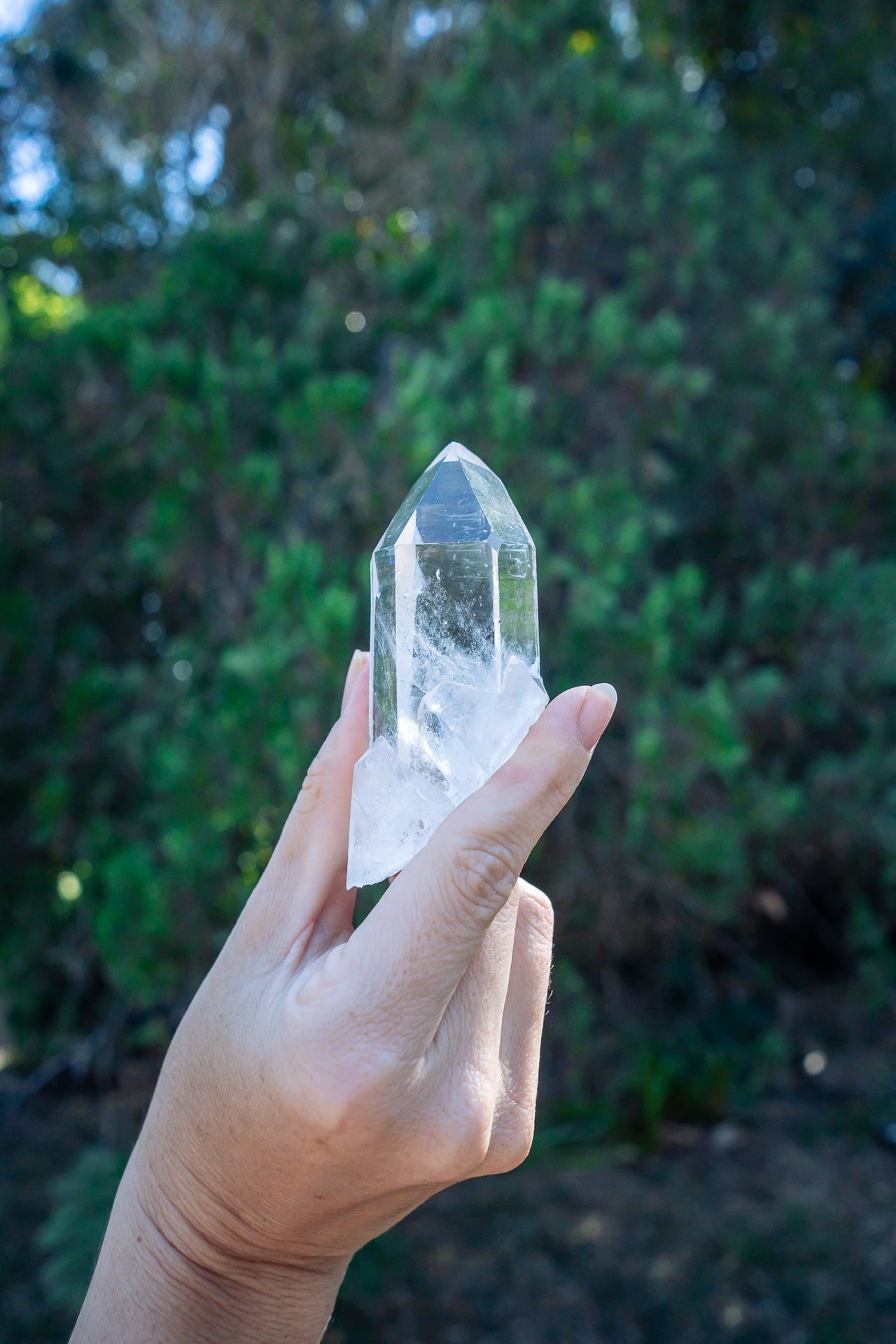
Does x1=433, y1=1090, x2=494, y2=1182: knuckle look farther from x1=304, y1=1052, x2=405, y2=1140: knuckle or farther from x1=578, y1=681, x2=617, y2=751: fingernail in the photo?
x1=578, y1=681, x2=617, y2=751: fingernail

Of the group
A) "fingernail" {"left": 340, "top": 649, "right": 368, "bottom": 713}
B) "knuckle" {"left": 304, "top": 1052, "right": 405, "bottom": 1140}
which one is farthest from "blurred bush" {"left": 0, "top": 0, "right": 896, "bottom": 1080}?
"knuckle" {"left": 304, "top": 1052, "right": 405, "bottom": 1140}

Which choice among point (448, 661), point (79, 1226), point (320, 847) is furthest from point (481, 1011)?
point (79, 1226)

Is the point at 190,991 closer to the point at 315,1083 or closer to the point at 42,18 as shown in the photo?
the point at 315,1083

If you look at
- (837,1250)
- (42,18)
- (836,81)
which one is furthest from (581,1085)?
(42,18)

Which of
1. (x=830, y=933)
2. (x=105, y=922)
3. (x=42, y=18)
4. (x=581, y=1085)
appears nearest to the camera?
(x=105, y=922)

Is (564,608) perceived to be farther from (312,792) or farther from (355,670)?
(312,792)
